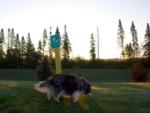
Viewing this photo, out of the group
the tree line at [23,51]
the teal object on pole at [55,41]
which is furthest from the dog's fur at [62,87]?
the tree line at [23,51]

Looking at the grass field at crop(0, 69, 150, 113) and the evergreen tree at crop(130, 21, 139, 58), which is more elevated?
the evergreen tree at crop(130, 21, 139, 58)

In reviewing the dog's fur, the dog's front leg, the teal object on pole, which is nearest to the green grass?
the dog's front leg

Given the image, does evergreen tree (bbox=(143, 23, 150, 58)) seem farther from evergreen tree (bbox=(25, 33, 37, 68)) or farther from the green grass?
the green grass

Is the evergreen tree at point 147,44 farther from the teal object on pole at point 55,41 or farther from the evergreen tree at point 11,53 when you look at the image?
the teal object on pole at point 55,41

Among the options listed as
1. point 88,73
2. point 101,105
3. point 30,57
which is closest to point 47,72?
point 101,105

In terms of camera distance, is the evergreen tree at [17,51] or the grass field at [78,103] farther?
the evergreen tree at [17,51]

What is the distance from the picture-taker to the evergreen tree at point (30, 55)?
95.8 m

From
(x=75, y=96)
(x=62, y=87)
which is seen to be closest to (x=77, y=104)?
(x=75, y=96)

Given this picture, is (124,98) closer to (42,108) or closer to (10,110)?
(42,108)

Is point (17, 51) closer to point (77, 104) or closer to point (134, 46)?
point (134, 46)

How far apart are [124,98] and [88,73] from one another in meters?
66.7

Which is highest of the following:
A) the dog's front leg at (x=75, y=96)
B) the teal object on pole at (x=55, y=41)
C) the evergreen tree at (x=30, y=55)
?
the evergreen tree at (x=30, y=55)

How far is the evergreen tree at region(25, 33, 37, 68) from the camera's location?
95812mm

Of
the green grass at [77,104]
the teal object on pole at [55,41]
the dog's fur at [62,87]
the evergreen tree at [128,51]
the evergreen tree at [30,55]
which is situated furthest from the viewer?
the evergreen tree at [128,51]
